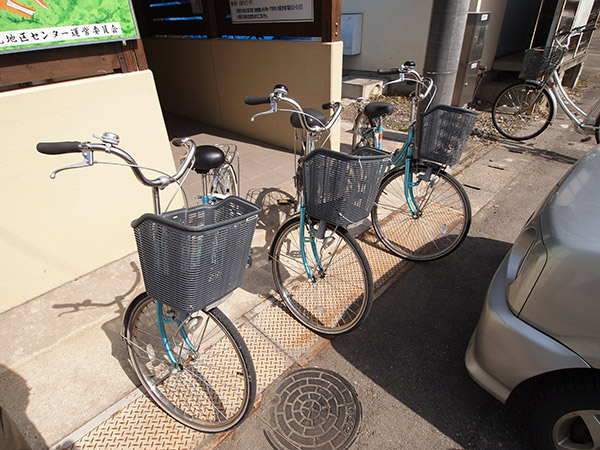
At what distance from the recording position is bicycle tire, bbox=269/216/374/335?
2.52 meters

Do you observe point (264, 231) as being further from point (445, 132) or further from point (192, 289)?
point (192, 289)

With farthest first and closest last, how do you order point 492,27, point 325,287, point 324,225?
point 492,27, point 325,287, point 324,225

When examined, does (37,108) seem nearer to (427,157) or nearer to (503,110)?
(427,157)

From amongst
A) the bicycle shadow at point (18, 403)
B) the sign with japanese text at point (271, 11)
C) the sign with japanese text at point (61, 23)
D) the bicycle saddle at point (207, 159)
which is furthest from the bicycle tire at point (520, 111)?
the bicycle shadow at point (18, 403)

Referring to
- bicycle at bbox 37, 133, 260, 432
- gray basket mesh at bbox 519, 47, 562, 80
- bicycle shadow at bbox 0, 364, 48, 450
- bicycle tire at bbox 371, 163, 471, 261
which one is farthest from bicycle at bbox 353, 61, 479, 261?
gray basket mesh at bbox 519, 47, 562, 80

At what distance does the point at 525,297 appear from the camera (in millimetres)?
1727

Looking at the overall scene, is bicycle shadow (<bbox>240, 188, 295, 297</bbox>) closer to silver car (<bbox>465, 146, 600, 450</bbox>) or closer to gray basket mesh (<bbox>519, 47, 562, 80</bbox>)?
silver car (<bbox>465, 146, 600, 450</bbox>)

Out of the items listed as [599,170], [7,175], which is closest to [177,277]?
[7,175]

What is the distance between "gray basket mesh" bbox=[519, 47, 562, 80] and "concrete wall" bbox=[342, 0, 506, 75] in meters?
1.55

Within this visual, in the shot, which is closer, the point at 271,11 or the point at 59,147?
the point at 59,147

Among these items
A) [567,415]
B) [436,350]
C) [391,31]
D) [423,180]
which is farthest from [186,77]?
[567,415]

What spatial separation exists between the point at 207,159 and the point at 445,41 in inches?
129

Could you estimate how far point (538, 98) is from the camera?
19.9ft

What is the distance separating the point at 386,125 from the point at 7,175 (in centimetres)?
574
